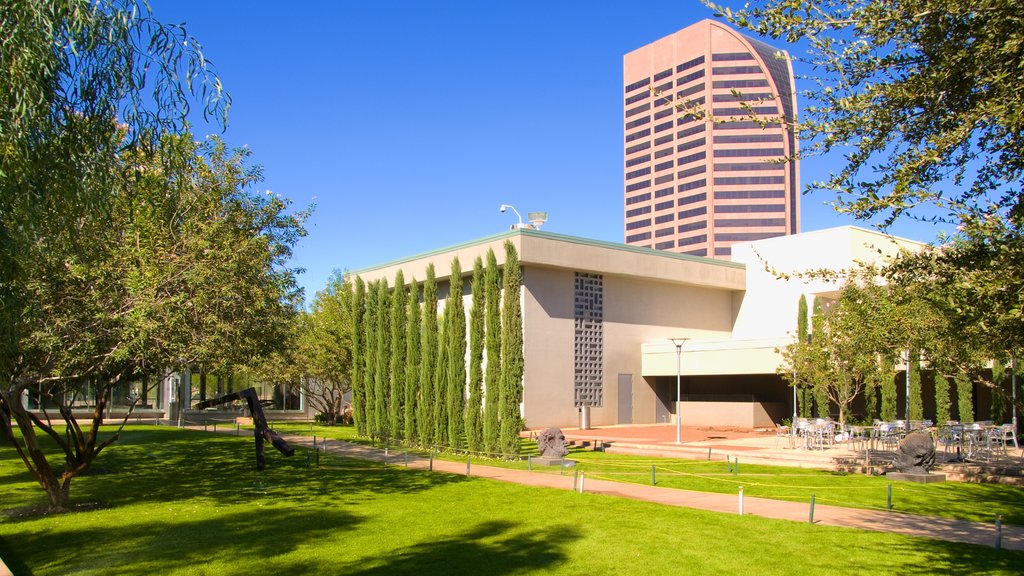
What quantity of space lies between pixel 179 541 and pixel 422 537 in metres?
3.60

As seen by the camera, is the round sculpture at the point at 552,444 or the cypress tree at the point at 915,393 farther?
the cypress tree at the point at 915,393

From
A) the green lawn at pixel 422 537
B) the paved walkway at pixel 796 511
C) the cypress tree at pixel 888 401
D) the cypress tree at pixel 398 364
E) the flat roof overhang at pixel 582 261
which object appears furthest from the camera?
the flat roof overhang at pixel 582 261

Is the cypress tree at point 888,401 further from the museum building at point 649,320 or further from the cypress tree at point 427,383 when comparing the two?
the cypress tree at point 427,383

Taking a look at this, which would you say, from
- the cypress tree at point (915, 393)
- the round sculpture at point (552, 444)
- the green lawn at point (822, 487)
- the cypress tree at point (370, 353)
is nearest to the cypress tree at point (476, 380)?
the green lawn at point (822, 487)

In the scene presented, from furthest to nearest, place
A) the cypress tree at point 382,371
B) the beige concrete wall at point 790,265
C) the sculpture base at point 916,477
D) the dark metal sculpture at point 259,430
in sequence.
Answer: the beige concrete wall at point 790,265, the cypress tree at point 382,371, the dark metal sculpture at point 259,430, the sculpture base at point 916,477

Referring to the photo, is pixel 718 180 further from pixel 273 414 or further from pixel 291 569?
pixel 291 569

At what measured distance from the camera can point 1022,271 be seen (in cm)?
602

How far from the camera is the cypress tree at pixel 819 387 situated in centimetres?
2672

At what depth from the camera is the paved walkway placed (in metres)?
11.6

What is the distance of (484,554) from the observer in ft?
34.3

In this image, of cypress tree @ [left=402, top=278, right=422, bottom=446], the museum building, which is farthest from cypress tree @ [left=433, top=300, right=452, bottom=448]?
the museum building

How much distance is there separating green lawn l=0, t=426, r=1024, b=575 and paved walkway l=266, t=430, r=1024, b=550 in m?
0.65

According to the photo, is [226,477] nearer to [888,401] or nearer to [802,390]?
[802,390]

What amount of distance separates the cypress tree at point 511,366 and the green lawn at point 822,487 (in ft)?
3.90
